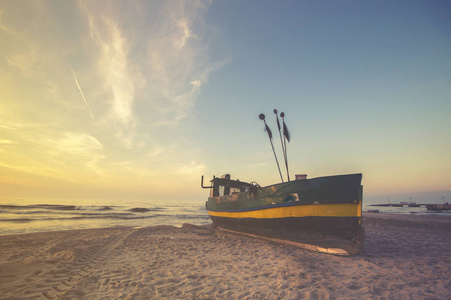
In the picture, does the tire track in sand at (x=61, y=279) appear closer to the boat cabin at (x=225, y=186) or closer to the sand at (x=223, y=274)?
the sand at (x=223, y=274)

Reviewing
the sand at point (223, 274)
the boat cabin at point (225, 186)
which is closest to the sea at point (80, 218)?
the boat cabin at point (225, 186)

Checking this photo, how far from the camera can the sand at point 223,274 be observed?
3830 millimetres

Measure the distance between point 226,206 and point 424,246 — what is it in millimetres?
9457

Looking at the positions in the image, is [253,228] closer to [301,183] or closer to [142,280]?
[301,183]

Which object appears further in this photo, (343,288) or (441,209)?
(441,209)

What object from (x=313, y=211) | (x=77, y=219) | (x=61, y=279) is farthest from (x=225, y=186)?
(x=77, y=219)

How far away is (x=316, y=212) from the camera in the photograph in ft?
23.0

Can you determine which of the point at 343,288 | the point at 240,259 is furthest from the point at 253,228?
the point at 343,288

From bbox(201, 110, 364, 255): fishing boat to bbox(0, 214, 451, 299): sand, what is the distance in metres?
0.54

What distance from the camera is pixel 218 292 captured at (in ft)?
12.8

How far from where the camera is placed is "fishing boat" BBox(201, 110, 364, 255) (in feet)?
21.7

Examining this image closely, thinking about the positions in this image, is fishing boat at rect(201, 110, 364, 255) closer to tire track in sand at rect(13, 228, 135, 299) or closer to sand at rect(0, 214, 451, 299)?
sand at rect(0, 214, 451, 299)

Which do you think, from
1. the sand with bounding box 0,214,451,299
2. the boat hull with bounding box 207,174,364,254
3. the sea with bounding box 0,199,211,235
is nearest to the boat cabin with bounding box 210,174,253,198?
the boat hull with bounding box 207,174,364,254

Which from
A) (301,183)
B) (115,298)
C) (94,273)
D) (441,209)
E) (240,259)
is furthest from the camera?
(441,209)
